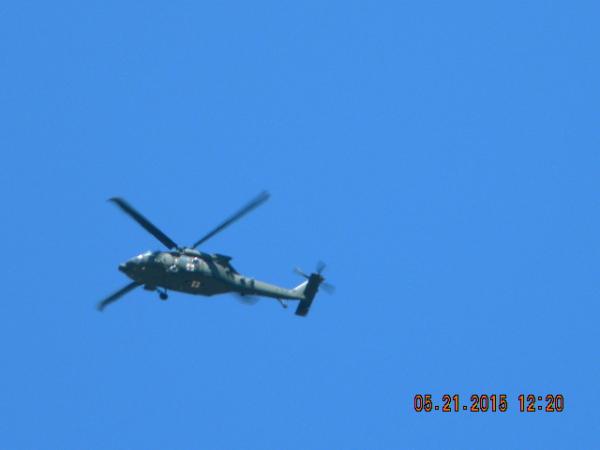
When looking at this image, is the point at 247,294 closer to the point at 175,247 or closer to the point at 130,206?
Answer: the point at 175,247

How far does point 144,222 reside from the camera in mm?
38688

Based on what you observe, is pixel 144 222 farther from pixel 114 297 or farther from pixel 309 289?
pixel 309 289

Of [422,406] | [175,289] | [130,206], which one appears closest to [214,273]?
[175,289]

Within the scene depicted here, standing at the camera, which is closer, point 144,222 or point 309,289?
point 144,222

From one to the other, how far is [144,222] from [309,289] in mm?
10159

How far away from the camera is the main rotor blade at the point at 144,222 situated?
3781cm

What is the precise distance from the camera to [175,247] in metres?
40.2

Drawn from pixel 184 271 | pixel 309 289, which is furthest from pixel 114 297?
pixel 309 289

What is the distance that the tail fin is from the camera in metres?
45.2

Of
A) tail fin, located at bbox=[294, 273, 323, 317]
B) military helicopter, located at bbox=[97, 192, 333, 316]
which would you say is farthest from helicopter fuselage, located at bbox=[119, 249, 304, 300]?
tail fin, located at bbox=[294, 273, 323, 317]

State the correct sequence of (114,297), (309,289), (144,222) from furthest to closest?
(309,289) < (114,297) < (144,222)

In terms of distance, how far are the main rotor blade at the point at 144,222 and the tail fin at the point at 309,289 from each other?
7909mm

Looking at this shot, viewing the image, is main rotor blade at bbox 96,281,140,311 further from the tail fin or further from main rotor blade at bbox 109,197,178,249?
the tail fin

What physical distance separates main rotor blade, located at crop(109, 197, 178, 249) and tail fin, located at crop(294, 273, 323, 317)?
311 inches
